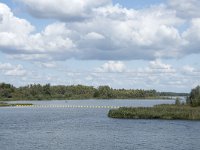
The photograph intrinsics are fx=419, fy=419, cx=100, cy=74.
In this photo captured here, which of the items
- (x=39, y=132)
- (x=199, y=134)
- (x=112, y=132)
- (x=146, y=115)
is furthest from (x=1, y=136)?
(x=146, y=115)

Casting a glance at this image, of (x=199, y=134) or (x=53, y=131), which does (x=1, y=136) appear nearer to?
(x=53, y=131)

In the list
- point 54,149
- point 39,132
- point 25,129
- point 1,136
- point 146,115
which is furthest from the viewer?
point 146,115

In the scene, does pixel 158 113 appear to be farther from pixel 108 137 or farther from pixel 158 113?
pixel 108 137

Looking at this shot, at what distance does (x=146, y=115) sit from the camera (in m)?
88.0

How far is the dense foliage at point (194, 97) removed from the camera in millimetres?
100375

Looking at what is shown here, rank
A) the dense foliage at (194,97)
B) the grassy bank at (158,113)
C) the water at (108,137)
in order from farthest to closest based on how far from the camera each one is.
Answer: the dense foliage at (194,97), the grassy bank at (158,113), the water at (108,137)

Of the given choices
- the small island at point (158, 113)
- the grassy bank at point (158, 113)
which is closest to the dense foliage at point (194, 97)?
the small island at point (158, 113)

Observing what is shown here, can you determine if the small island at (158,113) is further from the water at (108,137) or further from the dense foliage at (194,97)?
the dense foliage at (194,97)

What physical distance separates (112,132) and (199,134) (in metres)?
13.2

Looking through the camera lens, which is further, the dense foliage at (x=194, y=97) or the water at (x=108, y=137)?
the dense foliage at (x=194, y=97)

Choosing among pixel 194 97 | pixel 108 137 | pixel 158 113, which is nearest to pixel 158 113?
pixel 158 113

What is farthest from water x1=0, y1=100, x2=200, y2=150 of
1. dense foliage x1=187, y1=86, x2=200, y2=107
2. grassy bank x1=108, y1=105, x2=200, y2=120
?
dense foliage x1=187, y1=86, x2=200, y2=107

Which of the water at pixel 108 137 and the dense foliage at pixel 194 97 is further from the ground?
the dense foliage at pixel 194 97

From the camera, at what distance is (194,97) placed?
10325cm
